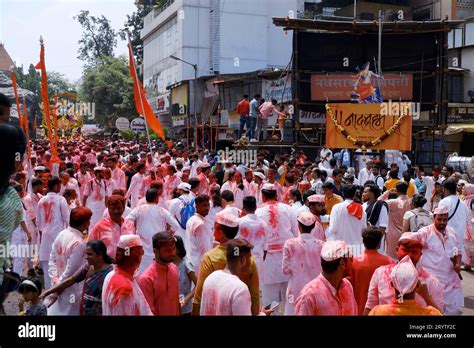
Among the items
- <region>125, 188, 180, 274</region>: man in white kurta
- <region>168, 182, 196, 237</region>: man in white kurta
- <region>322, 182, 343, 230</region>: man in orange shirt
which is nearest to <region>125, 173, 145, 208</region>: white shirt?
<region>168, 182, 196, 237</region>: man in white kurta

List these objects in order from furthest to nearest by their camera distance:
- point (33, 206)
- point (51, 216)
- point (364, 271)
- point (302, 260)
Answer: point (33, 206)
point (51, 216)
point (302, 260)
point (364, 271)

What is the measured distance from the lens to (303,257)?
19.6ft

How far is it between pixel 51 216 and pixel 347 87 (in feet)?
48.1

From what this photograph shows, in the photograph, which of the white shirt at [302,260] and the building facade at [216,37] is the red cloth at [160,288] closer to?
the white shirt at [302,260]

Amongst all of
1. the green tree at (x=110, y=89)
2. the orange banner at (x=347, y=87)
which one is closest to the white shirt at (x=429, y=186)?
the orange banner at (x=347, y=87)

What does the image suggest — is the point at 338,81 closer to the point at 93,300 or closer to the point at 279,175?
the point at 279,175

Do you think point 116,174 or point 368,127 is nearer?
point 116,174

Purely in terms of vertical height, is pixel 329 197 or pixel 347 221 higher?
pixel 329 197

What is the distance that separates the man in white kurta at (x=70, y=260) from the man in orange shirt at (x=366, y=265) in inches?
95.8

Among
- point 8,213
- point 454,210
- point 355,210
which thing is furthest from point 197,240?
point 454,210

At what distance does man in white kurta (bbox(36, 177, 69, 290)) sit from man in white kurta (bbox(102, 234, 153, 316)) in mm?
4287

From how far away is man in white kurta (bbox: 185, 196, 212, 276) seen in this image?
6391mm

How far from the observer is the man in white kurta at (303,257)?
5.96m

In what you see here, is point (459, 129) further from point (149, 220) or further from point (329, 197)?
point (149, 220)
